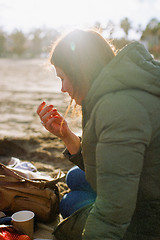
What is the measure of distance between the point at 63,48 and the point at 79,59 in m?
0.12

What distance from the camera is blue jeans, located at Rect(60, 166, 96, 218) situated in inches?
91.0

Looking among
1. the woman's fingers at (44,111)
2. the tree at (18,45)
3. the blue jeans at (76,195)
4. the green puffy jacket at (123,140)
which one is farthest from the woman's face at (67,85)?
the tree at (18,45)

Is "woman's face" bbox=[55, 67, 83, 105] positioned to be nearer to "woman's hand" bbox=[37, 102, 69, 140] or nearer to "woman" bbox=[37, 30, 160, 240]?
"woman" bbox=[37, 30, 160, 240]

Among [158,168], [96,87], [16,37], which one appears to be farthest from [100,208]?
[16,37]

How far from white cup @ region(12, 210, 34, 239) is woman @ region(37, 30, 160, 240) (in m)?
0.79

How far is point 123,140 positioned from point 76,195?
132cm

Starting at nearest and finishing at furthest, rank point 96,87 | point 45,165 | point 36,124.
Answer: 1. point 96,87
2. point 45,165
3. point 36,124

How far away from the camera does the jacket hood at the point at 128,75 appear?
133cm

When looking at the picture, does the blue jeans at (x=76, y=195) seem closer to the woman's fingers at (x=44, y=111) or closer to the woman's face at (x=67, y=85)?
the woman's fingers at (x=44, y=111)

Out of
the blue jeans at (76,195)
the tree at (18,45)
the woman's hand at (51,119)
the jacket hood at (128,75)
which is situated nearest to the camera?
the jacket hood at (128,75)

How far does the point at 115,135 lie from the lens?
1.20m

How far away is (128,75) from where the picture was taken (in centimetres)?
133

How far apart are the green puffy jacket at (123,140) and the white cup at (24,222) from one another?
0.87m

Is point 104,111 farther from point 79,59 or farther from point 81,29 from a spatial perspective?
point 81,29
